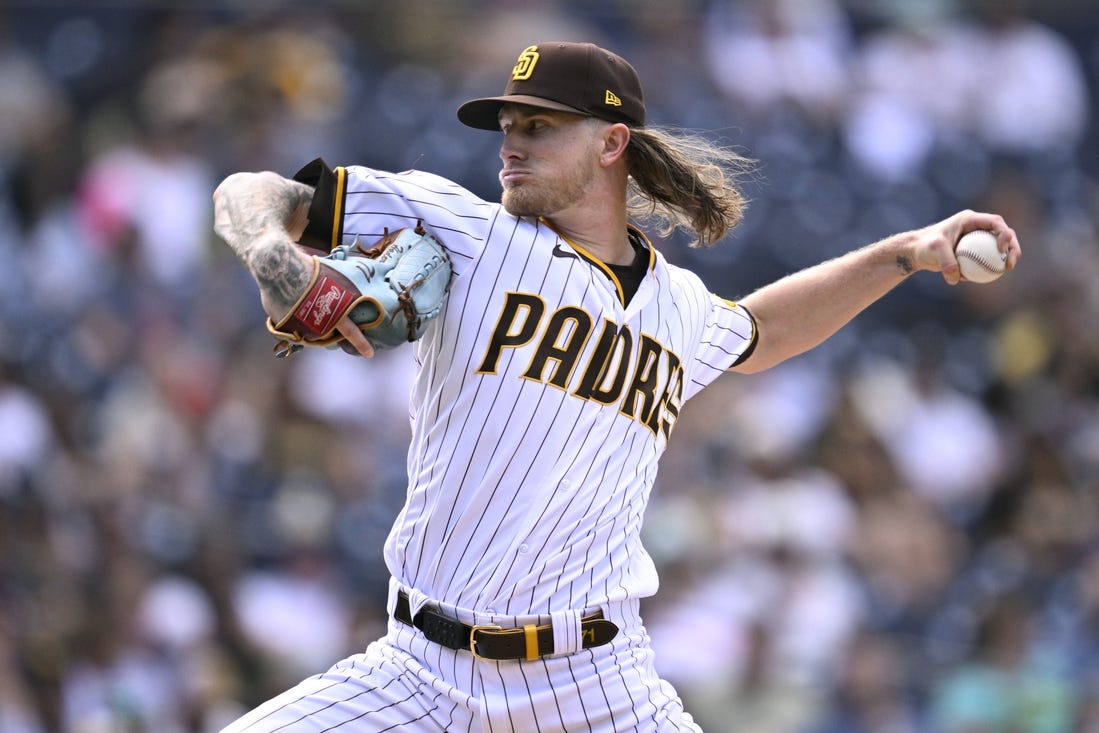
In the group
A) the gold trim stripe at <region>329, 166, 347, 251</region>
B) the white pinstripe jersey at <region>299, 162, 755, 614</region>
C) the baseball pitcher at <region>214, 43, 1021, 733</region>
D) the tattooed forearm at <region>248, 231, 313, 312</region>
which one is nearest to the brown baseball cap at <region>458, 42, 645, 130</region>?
the baseball pitcher at <region>214, 43, 1021, 733</region>

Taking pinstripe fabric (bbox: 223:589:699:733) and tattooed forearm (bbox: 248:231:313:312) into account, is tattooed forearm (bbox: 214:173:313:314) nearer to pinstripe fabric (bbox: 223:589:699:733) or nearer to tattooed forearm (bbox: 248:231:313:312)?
tattooed forearm (bbox: 248:231:313:312)

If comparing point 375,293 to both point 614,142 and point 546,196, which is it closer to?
point 546,196

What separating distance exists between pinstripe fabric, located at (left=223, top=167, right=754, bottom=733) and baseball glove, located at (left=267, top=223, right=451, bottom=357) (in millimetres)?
83

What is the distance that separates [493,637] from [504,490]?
335 mm

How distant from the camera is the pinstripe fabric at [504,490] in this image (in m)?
3.54

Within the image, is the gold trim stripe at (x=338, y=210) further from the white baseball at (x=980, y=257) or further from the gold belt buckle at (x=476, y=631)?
the white baseball at (x=980, y=257)

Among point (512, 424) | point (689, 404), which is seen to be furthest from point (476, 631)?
point (689, 404)

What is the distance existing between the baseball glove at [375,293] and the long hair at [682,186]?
0.74m

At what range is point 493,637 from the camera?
3.51 m

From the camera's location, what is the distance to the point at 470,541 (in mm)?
3572

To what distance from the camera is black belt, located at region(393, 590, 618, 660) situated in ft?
11.5

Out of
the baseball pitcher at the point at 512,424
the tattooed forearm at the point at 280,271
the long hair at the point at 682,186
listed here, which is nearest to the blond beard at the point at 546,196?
the baseball pitcher at the point at 512,424

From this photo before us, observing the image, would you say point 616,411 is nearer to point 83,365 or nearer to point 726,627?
point 726,627

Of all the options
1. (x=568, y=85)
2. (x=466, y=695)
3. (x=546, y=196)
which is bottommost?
(x=466, y=695)
